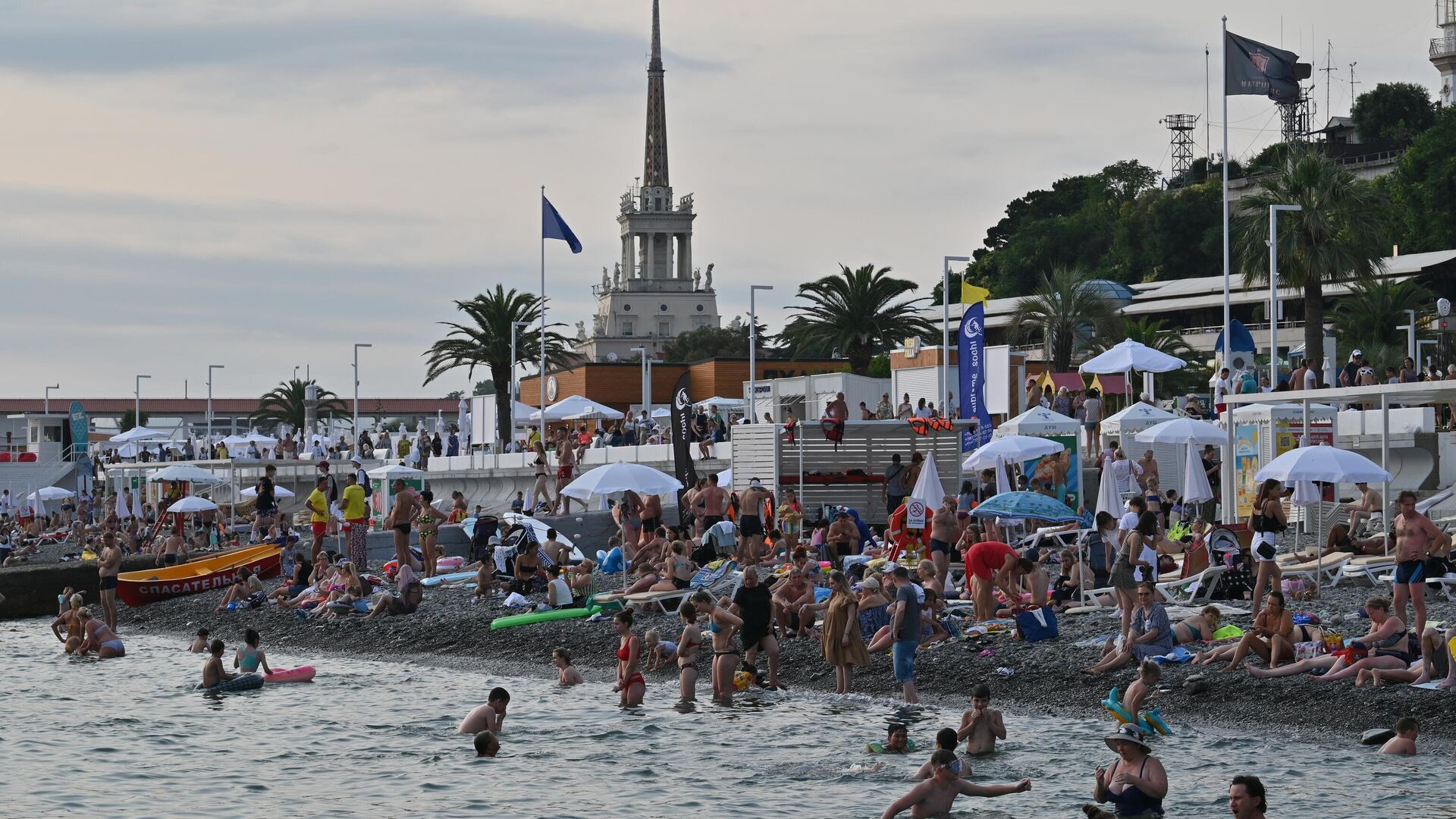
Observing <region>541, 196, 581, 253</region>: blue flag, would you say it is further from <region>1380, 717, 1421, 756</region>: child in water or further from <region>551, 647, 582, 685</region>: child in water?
<region>1380, 717, 1421, 756</region>: child in water

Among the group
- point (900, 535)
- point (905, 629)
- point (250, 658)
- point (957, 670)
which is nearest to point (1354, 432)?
point (900, 535)

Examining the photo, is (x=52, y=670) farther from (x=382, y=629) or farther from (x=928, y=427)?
(x=928, y=427)

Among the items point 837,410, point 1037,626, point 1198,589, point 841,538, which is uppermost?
point 837,410

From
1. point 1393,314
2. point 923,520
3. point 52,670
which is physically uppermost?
A: point 1393,314

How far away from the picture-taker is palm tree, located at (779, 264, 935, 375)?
163 ft

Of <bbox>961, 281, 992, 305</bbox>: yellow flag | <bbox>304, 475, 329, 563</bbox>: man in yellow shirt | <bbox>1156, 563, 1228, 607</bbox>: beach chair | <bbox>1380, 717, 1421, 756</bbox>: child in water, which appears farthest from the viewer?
<bbox>961, 281, 992, 305</bbox>: yellow flag

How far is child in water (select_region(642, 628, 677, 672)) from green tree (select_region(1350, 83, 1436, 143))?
2916 inches

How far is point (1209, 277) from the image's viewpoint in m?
75.9

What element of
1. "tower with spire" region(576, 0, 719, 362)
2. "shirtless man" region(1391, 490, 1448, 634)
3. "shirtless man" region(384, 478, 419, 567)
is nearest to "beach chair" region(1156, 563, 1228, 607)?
"shirtless man" region(1391, 490, 1448, 634)

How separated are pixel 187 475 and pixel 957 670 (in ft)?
91.4

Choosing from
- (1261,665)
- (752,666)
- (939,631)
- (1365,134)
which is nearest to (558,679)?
(752,666)

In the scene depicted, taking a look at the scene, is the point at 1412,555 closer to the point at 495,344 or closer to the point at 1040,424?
the point at 1040,424

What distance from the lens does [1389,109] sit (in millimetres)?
85688

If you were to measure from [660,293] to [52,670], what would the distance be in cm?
11589
